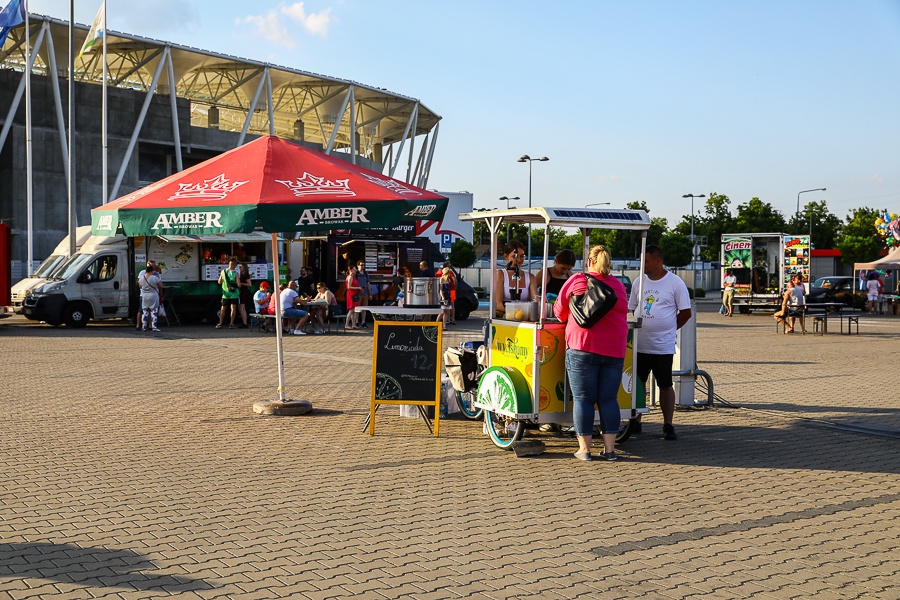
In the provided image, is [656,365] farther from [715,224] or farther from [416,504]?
[715,224]

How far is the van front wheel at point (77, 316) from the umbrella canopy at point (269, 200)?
48.1 feet

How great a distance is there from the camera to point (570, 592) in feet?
15.6

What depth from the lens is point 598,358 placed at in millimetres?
7898

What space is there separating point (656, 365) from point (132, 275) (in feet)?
61.8

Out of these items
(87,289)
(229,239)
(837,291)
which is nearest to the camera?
(87,289)

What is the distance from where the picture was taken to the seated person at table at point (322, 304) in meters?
23.7

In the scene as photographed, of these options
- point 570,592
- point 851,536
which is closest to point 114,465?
point 570,592

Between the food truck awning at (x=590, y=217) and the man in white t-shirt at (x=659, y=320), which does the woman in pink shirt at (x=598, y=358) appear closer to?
the food truck awning at (x=590, y=217)

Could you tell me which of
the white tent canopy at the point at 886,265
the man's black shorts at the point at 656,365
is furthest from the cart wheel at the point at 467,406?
the white tent canopy at the point at 886,265

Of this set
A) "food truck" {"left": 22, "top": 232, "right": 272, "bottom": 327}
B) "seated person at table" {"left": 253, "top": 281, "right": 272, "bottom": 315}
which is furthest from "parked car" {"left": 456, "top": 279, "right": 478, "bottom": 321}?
"seated person at table" {"left": 253, "top": 281, "right": 272, "bottom": 315}

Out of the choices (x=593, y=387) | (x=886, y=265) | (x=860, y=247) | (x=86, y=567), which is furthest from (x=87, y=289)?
(x=860, y=247)

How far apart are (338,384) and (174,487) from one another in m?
6.16

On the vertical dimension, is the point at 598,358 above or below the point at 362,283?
below

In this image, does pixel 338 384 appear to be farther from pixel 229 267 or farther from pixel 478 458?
pixel 229 267
